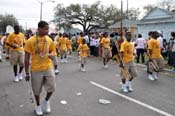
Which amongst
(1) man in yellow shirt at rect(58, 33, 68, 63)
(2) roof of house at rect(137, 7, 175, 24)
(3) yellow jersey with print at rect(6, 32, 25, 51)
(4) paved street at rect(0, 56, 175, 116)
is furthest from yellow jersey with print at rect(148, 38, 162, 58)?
(2) roof of house at rect(137, 7, 175, 24)

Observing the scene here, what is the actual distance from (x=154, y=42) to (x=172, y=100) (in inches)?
131

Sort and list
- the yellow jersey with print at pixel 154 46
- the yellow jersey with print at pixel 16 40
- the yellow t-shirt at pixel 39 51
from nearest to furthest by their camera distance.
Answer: the yellow t-shirt at pixel 39 51, the yellow jersey with print at pixel 16 40, the yellow jersey with print at pixel 154 46

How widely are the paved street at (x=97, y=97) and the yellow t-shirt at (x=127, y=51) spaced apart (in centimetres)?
93

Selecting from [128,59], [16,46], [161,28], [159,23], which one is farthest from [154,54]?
[159,23]

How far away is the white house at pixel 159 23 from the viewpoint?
140 feet

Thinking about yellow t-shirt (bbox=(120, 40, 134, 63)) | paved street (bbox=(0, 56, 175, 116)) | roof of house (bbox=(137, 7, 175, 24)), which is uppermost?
roof of house (bbox=(137, 7, 175, 24))

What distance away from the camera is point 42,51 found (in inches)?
256

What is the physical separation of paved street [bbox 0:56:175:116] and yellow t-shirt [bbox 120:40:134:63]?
36.7 inches

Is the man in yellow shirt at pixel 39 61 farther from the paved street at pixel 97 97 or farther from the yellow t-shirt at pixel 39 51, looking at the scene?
the paved street at pixel 97 97

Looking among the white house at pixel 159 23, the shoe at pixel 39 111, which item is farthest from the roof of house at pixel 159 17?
the shoe at pixel 39 111

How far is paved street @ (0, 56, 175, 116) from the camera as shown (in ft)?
22.8

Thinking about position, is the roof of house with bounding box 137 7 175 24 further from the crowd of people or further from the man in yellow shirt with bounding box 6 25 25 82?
the man in yellow shirt with bounding box 6 25 25 82

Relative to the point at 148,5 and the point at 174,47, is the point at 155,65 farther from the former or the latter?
the point at 148,5

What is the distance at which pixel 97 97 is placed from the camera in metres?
8.38
